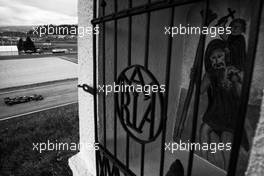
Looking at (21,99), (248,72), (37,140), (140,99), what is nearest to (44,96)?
(21,99)

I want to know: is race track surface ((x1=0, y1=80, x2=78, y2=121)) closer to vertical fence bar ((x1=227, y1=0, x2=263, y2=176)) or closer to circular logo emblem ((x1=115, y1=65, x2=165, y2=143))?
circular logo emblem ((x1=115, y1=65, x2=165, y2=143))

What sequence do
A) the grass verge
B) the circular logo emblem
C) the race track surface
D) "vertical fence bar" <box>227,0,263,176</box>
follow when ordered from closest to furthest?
"vertical fence bar" <box>227,0,263,176</box>, the circular logo emblem, the grass verge, the race track surface

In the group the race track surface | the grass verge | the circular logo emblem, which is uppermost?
the circular logo emblem

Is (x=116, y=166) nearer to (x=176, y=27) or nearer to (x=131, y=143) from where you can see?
(x=131, y=143)

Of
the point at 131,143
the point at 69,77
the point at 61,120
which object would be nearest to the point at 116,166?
the point at 131,143

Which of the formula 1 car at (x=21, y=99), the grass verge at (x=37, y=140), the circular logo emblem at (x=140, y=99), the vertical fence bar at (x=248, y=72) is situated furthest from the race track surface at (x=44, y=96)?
the vertical fence bar at (x=248, y=72)

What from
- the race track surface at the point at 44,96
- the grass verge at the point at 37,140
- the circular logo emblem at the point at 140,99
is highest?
the circular logo emblem at the point at 140,99

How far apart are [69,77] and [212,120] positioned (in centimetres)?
757

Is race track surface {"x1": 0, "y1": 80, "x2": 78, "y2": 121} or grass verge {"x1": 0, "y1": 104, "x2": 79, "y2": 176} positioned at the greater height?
race track surface {"x1": 0, "y1": 80, "x2": 78, "y2": 121}

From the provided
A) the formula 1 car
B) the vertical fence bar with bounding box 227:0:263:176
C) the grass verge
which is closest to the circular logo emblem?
the vertical fence bar with bounding box 227:0:263:176

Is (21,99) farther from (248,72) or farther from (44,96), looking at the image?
(248,72)

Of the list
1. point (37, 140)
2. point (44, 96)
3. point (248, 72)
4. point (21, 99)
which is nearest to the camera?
point (248, 72)

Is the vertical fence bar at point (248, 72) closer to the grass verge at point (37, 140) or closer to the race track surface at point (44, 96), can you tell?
the grass verge at point (37, 140)

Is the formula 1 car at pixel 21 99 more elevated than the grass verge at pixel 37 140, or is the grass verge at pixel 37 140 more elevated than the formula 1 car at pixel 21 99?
the formula 1 car at pixel 21 99
